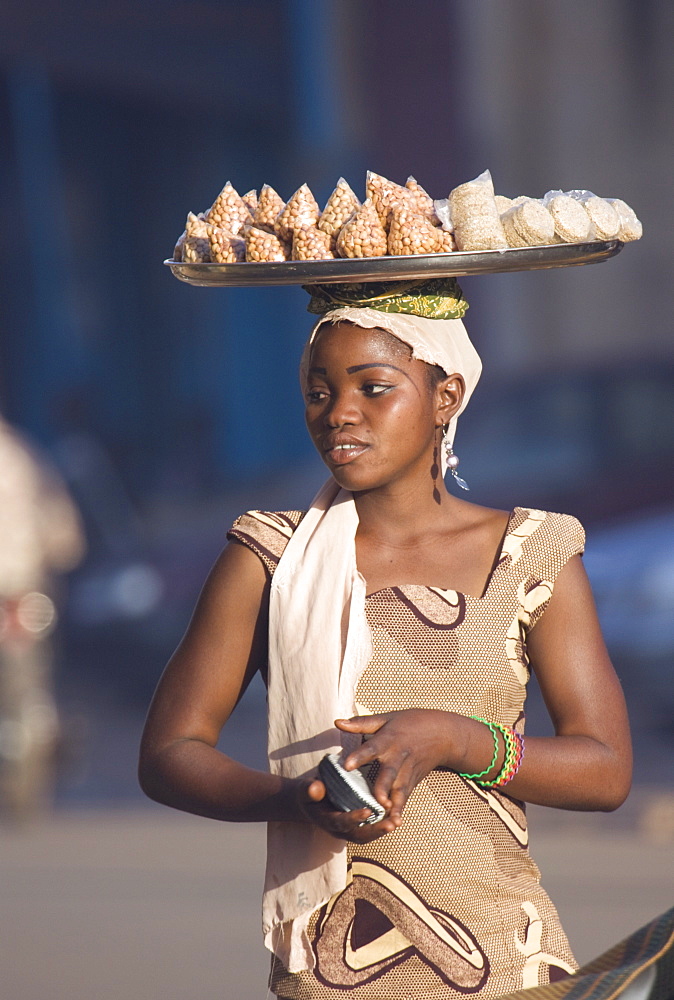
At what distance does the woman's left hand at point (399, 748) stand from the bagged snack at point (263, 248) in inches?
25.6

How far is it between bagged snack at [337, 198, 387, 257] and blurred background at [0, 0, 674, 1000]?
23.7 ft

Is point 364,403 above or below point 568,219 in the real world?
below

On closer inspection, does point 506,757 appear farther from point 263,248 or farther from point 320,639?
point 263,248

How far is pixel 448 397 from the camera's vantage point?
7.75 feet

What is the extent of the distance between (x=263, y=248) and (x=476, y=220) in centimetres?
30

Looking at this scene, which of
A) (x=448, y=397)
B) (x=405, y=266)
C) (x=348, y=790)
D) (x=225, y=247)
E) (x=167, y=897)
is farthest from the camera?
(x=167, y=897)

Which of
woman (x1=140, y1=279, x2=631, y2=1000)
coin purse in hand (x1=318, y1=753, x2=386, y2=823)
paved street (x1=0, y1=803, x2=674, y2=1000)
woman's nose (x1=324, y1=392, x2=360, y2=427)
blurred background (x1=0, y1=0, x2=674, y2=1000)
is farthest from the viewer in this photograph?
blurred background (x1=0, y1=0, x2=674, y2=1000)

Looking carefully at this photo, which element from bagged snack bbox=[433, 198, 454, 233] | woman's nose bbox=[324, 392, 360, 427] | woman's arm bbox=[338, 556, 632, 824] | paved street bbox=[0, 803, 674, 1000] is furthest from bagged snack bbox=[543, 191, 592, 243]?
paved street bbox=[0, 803, 674, 1000]

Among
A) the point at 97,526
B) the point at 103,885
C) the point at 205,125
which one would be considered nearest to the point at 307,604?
the point at 103,885

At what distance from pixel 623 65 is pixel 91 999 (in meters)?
11.1

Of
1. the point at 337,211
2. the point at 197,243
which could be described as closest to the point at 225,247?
the point at 197,243

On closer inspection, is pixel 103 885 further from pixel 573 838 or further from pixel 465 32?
pixel 465 32

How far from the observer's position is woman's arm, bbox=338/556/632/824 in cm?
202

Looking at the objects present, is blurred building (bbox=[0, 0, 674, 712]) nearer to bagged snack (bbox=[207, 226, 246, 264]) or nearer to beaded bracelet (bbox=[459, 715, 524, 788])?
bagged snack (bbox=[207, 226, 246, 264])
